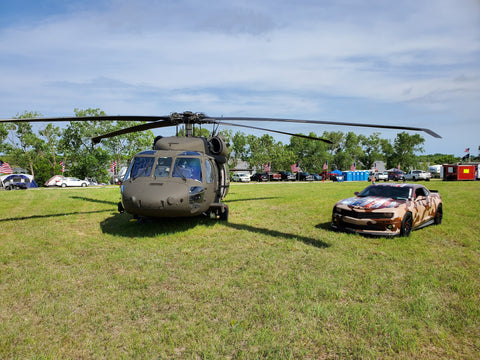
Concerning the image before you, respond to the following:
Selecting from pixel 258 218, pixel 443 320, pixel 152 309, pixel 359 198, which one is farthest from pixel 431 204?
pixel 152 309

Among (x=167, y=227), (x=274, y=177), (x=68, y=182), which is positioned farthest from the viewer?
(x=274, y=177)

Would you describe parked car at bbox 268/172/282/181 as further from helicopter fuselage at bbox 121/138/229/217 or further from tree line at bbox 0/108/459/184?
helicopter fuselage at bbox 121/138/229/217

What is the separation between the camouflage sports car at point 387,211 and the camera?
24.3 feet

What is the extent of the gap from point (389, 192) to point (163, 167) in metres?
6.17

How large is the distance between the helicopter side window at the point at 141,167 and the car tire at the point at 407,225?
6.38 meters

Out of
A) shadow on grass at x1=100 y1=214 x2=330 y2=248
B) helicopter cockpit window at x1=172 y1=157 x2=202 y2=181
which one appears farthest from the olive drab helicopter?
shadow on grass at x1=100 y1=214 x2=330 y2=248

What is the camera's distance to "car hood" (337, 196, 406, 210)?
24.9ft

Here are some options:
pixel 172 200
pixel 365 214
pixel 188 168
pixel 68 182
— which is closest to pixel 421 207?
pixel 365 214

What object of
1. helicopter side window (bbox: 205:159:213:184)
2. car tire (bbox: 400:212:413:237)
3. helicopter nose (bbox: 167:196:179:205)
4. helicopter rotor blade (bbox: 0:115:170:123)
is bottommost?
car tire (bbox: 400:212:413:237)

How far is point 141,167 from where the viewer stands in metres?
8.12

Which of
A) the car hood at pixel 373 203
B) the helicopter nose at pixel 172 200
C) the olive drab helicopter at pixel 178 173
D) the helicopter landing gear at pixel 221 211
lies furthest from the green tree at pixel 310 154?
the helicopter nose at pixel 172 200

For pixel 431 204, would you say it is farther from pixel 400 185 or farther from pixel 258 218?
pixel 258 218

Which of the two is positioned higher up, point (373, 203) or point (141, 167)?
point (141, 167)

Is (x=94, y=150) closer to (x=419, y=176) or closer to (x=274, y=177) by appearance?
(x=274, y=177)
